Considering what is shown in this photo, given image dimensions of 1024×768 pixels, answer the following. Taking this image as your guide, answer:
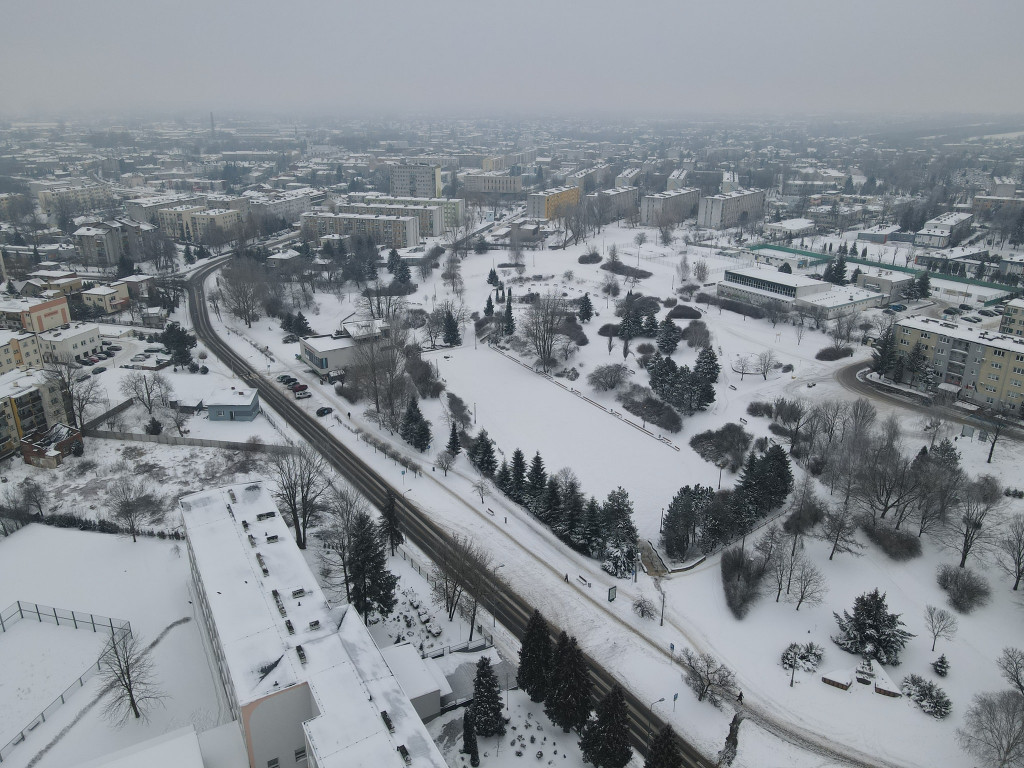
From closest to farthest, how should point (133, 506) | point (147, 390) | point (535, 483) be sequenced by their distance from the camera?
point (133, 506), point (535, 483), point (147, 390)

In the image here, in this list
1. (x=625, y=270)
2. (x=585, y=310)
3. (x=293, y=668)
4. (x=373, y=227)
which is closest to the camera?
(x=293, y=668)

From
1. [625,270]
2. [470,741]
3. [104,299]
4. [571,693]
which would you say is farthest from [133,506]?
[625,270]

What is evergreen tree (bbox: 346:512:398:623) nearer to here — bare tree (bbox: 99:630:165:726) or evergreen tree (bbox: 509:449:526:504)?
bare tree (bbox: 99:630:165:726)

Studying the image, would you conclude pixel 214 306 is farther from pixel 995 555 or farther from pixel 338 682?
pixel 995 555

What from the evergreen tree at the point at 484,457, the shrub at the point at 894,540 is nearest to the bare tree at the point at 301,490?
the evergreen tree at the point at 484,457

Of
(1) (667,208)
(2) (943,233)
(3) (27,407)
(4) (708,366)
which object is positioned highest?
(1) (667,208)

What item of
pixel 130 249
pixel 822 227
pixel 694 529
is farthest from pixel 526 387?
pixel 822 227

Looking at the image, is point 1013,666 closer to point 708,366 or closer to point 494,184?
point 708,366

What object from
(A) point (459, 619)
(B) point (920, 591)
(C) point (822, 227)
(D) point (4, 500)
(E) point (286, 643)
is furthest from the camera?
(C) point (822, 227)

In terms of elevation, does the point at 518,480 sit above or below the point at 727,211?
below
